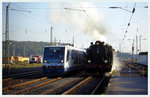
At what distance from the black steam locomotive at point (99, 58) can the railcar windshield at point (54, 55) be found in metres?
3.60

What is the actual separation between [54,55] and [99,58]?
491 cm

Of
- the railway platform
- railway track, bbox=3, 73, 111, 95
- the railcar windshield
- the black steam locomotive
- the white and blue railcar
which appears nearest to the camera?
the railway platform

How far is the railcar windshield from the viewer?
2225 centimetres

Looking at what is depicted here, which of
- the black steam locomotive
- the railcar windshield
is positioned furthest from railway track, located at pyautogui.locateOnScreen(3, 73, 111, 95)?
the black steam locomotive

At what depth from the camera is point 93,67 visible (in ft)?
79.5

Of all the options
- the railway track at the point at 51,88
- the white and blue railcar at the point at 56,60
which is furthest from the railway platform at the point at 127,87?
the white and blue railcar at the point at 56,60

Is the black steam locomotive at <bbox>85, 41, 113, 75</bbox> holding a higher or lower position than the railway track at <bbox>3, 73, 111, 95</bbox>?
higher

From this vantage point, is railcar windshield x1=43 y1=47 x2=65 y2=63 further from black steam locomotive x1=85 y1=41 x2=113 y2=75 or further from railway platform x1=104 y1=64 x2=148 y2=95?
railway platform x1=104 y1=64 x2=148 y2=95

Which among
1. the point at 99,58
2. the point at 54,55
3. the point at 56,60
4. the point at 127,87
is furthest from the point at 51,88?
the point at 99,58

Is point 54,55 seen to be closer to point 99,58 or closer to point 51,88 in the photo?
point 99,58

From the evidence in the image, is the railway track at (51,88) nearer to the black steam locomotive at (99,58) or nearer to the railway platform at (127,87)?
the railway platform at (127,87)

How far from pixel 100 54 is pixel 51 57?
17.2ft

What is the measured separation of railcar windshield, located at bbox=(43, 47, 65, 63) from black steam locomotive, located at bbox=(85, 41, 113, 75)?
3.60m

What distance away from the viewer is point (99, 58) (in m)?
24.5
